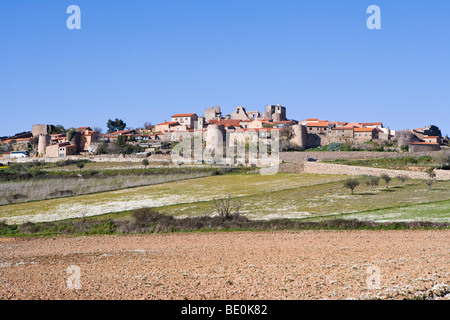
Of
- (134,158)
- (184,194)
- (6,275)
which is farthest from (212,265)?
(134,158)

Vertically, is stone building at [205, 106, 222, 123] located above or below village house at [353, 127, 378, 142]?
above

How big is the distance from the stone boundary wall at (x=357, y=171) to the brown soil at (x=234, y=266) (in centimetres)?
2815

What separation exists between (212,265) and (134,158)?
78.8 m

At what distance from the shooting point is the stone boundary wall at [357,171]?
169ft

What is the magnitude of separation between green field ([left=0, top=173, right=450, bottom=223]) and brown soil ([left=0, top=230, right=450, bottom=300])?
857 centimetres

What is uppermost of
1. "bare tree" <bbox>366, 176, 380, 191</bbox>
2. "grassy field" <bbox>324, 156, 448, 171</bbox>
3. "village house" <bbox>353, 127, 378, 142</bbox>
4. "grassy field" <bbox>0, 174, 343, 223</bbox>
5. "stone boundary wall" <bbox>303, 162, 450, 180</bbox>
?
"village house" <bbox>353, 127, 378, 142</bbox>

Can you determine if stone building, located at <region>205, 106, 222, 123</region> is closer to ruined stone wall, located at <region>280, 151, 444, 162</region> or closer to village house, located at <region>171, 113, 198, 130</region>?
village house, located at <region>171, 113, 198, 130</region>

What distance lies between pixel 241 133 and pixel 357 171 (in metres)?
43.5

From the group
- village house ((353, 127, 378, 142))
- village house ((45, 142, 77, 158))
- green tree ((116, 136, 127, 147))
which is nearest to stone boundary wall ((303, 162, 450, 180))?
village house ((353, 127, 378, 142))

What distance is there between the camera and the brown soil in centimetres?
1428

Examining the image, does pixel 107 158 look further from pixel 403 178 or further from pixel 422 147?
pixel 403 178

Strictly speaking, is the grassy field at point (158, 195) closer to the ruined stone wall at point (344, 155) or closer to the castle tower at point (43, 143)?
the ruined stone wall at point (344, 155)

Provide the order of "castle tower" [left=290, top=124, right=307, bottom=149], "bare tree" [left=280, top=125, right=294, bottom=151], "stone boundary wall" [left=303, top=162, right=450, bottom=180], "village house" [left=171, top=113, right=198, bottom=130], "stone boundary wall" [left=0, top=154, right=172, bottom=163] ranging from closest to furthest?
"stone boundary wall" [left=303, top=162, right=450, bottom=180]
"stone boundary wall" [left=0, top=154, right=172, bottom=163]
"bare tree" [left=280, top=125, right=294, bottom=151]
"castle tower" [left=290, top=124, right=307, bottom=149]
"village house" [left=171, top=113, right=198, bottom=130]

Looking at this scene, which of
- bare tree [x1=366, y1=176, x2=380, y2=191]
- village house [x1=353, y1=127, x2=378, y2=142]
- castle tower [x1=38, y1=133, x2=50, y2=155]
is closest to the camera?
bare tree [x1=366, y1=176, x2=380, y2=191]
